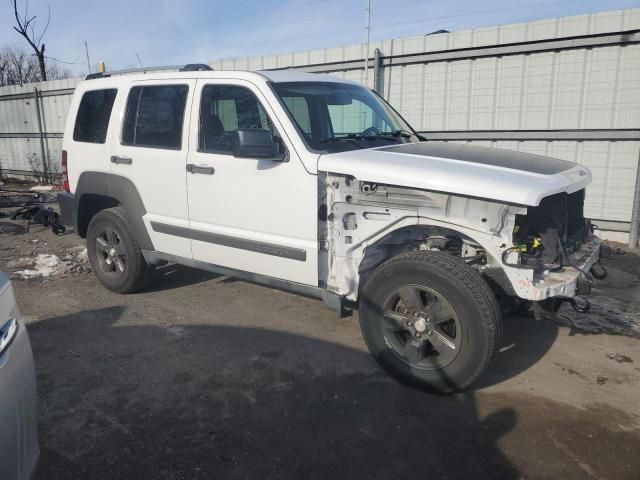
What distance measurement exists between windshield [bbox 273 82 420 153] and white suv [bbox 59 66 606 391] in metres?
0.02

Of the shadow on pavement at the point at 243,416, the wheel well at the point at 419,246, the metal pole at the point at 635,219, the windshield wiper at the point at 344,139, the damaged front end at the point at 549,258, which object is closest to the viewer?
the shadow on pavement at the point at 243,416

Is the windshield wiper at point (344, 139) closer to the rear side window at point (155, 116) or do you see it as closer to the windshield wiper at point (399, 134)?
the windshield wiper at point (399, 134)

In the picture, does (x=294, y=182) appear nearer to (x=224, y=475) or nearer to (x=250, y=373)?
(x=250, y=373)

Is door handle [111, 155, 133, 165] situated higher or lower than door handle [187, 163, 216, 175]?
higher

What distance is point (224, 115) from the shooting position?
432 cm

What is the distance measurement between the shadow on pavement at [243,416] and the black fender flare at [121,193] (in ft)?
3.56

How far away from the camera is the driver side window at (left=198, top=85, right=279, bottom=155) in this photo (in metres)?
4.12

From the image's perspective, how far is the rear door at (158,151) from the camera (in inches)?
176

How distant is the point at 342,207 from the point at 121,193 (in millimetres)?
2490

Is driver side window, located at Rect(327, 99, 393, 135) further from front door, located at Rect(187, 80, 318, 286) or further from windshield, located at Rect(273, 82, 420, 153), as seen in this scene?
front door, located at Rect(187, 80, 318, 286)

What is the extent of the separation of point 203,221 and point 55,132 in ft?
41.7

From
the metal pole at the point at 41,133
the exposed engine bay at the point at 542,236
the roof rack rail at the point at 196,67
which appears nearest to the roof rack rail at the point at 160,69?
the roof rack rail at the point at 196,67

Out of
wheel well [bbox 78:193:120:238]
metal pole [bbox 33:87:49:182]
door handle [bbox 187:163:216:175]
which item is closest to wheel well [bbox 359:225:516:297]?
door handle [bbox 187:163:216:175]

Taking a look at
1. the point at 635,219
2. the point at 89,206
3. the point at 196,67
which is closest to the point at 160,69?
the point at 196,67
